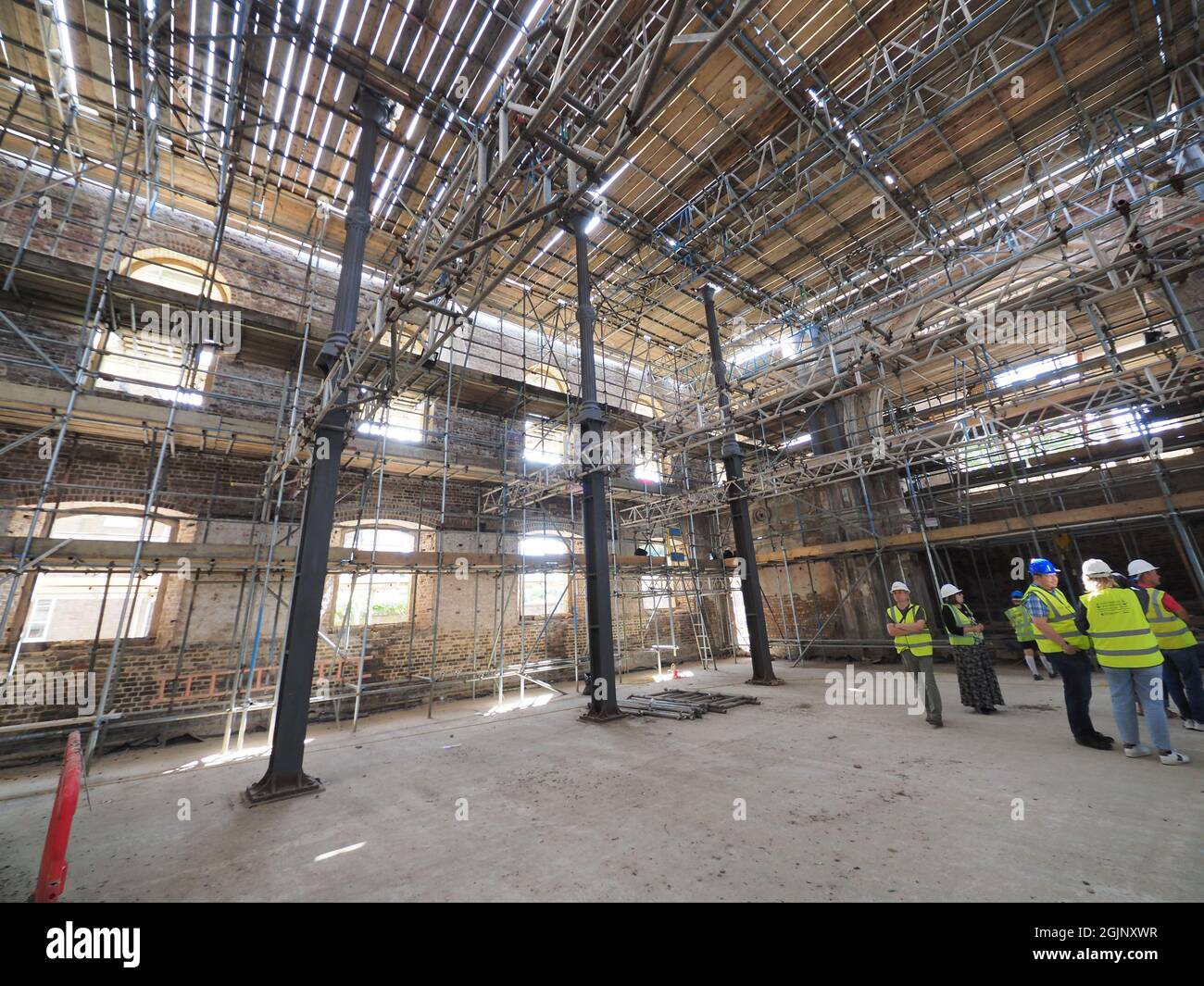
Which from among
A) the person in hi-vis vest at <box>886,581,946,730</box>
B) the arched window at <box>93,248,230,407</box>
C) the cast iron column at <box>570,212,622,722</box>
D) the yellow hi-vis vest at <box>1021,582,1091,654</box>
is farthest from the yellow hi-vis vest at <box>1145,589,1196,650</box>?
the arched window at <box>93,248,230,407</box>

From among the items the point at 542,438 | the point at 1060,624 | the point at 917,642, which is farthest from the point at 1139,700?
the point at 542,438

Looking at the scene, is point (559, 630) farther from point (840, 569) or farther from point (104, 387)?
point (104, 387)

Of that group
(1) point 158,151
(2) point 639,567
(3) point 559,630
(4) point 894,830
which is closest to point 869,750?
(4) point 894,830

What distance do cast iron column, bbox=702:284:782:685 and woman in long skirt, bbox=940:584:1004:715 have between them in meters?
3.96

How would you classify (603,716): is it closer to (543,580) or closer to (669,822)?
(669,822)

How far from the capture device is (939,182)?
9453mm

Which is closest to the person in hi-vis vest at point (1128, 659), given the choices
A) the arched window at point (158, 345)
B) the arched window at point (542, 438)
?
the arched window at point (542, 438)

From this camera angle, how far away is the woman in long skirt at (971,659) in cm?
652

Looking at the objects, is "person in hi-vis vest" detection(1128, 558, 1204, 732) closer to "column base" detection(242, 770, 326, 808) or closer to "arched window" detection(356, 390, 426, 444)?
"column base" detection(242, 770, 326, 808)

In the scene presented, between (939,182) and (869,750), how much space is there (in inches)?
434

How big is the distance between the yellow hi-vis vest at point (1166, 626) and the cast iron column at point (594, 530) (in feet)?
20.9

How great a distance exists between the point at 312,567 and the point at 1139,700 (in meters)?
8.23

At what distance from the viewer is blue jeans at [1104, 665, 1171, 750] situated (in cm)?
410

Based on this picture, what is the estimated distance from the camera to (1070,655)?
4.73 metres
